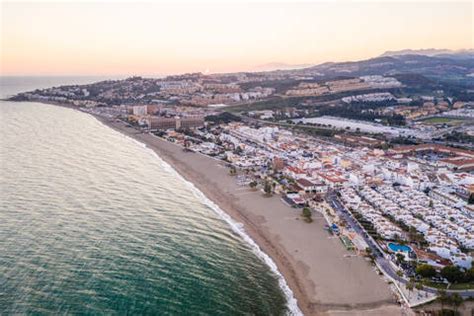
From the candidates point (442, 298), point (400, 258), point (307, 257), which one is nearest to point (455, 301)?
point (442, 298)

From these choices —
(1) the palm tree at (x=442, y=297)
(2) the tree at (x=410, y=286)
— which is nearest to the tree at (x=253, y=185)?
(2) the tree at (x=410, y=286)

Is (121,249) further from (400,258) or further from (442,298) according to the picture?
(442,298)

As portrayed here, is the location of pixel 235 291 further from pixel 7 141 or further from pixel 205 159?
pixel 7 141

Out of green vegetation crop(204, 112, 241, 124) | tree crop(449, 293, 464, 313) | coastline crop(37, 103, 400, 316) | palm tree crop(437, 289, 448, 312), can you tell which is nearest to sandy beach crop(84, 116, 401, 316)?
coastline crop(37, 103, 400, 316)

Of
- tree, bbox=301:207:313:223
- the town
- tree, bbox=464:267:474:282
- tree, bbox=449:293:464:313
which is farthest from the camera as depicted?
tree, bbox=301:207:313:223

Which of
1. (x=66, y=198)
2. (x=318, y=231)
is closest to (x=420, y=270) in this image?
(x=318, y=231)

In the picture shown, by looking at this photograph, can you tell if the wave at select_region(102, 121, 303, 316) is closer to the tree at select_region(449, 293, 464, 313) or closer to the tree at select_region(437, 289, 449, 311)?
the tree at select_region(437, 289, 449, 311)
